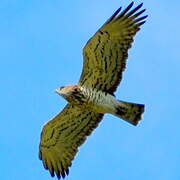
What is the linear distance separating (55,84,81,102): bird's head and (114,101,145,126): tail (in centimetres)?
98

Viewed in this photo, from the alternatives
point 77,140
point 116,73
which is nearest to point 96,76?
point 116,73

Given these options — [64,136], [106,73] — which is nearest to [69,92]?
[106,73]

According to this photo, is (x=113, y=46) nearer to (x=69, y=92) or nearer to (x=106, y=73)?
(x=106, y=73)

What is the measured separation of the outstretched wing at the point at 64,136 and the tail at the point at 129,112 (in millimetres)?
937

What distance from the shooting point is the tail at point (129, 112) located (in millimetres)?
19484

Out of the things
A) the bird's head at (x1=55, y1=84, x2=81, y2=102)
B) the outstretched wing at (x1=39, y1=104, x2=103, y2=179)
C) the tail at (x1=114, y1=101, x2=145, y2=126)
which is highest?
the bird's head at (x1=55, y1=84, x2=81, y2=102)

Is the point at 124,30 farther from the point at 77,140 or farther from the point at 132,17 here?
the point at 77,140

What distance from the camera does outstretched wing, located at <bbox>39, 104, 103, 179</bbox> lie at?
20.4 meters

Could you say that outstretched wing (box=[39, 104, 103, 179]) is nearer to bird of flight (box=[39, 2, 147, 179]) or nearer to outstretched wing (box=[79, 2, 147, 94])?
bird of flight (box=[39, 2, 147, 179])

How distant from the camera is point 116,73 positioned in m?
19.7

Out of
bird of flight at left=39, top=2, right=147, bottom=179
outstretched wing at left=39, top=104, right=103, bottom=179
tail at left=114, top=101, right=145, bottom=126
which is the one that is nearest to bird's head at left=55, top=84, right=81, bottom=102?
bird of flight at left=39, top=2, right=147, bottom=179

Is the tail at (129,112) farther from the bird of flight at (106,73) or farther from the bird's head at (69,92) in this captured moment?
the bird's head at (69,92)

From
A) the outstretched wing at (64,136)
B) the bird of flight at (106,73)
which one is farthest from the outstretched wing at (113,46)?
the outstretched wing at (64,136)

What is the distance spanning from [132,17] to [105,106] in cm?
203
